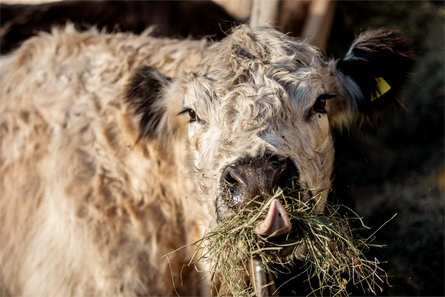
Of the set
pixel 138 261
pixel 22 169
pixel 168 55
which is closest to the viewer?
pixel 138 261

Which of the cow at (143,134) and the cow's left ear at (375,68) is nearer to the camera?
the cow at (143,134)

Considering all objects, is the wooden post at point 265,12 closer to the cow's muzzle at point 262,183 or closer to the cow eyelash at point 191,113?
the cow eyelash at point 191,113

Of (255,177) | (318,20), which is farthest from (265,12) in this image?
(255,177)

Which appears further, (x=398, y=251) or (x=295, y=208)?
(x=398, y=251)

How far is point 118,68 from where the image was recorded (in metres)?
3.56

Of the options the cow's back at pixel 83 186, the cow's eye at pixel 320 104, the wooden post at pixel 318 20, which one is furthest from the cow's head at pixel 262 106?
the wooden post at pixel 318 20

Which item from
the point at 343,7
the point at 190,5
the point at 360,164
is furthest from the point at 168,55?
the point at 343,7

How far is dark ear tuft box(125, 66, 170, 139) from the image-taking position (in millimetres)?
3371

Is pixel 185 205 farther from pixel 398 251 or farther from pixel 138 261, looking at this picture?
pixel 398 251

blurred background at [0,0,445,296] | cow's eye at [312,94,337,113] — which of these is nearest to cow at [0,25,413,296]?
cow's eye at [312,94,337,113]

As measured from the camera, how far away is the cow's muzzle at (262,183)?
2307mm

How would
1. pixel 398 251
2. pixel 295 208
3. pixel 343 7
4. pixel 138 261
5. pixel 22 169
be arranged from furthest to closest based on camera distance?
pixel 343 7 < pixel 398 251 < pixel 22 169 < pixel 138 261 < pixel 295 208

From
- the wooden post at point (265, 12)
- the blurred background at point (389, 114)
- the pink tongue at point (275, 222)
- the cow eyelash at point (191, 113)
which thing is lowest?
the blurred background at point (389, 114)

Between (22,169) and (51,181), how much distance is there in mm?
213
